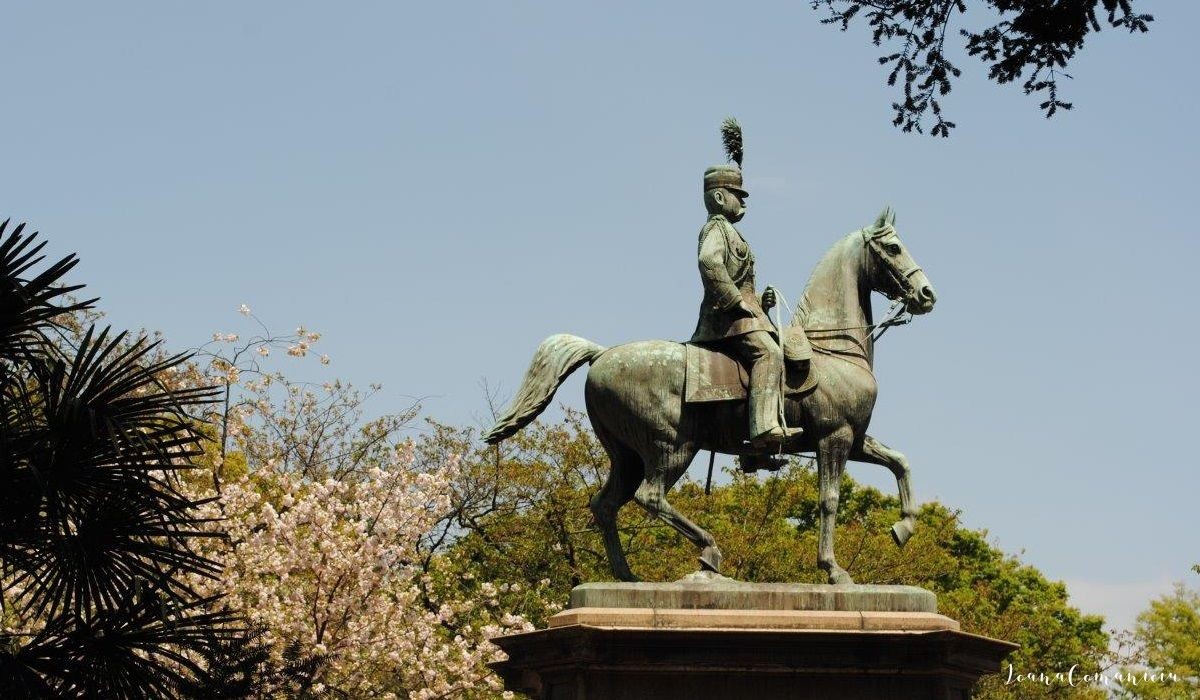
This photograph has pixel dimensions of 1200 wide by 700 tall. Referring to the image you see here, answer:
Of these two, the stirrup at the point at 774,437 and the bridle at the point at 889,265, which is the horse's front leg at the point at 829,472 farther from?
the bridle at the point at 889,265

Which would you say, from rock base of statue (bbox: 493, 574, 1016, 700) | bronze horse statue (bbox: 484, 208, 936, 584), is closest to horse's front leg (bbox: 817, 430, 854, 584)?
bronze horse statue (bbox: 484, 208, 936, 584)

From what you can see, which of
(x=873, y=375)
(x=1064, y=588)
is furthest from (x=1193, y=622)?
(x=873, y=375)

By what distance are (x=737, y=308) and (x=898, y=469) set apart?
1.67m

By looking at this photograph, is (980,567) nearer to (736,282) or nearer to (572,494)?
(572,494)

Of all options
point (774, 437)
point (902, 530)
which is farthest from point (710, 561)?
point (902, 530)

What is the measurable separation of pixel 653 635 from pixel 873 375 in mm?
2819

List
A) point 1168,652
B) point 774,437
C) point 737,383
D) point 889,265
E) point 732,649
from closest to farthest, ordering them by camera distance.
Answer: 1. point 732,649
2. point 774,437
3. point 737,383
4. point 889,265
5. point 1168,652

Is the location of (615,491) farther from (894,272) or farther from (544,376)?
(894,272)

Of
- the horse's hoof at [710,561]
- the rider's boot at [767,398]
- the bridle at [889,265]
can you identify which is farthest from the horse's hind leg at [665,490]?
the bridle at [889,265]

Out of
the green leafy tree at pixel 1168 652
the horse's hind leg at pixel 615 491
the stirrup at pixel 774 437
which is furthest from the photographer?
the green leafy tree at pixel 1168 652

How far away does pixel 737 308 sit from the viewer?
12.7 metres

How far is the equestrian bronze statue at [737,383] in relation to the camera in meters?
12.6

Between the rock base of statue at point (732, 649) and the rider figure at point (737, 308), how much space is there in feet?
4.21

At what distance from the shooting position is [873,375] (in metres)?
13.0
